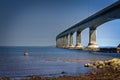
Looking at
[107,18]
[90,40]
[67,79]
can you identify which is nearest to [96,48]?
[90,40]

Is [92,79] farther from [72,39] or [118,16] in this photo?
[72,39]

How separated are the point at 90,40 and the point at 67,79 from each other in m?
91.5

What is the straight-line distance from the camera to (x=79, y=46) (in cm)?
15100

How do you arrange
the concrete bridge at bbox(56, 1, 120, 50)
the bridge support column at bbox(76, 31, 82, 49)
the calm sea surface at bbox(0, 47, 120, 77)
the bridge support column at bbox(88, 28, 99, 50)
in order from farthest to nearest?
the bridge support column at bbox(76, 31, 82, 49), the bridge support column at bbox(88, 28, 99, 50), the concrete bridge at bbox(56, 1, 120, 50), the calm sea surface at bbox(0, 47, 120, 77)

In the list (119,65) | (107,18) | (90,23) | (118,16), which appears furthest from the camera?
(90,23)

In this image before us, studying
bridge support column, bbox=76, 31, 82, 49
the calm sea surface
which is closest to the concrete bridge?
bridge support column, bbox=76, 31, 82, 49

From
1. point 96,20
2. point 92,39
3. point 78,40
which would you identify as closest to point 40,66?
point 96,20

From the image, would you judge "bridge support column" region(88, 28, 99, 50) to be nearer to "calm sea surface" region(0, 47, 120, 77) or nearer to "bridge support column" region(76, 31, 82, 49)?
"bridge support column" region(76, 31, 82, 49)

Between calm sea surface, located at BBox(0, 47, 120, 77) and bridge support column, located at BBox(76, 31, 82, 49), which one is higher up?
bridge support column, located at BBox(76, 31, 82, 49)

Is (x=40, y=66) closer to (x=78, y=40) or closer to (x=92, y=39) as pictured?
(x=92, y=39)

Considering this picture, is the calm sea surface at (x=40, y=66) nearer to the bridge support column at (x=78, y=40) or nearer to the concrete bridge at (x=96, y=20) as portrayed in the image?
the concrete bridge at (x=96, y=20)

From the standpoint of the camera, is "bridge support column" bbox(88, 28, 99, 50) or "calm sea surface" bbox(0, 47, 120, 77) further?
"bridge support column" bbox(88, 28, 99, 50)

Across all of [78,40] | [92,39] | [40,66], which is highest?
[78,40]

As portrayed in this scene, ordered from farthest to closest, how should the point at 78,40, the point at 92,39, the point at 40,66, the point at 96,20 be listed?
the point at 78,40, the point at 92,39, the point at 96,20, the point at 40,66
